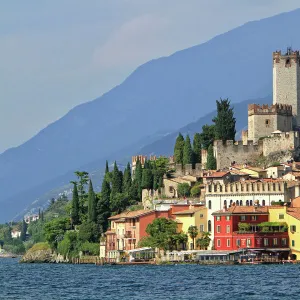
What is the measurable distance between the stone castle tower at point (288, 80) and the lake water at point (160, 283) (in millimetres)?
30769

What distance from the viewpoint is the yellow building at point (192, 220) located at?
10675 centimetres

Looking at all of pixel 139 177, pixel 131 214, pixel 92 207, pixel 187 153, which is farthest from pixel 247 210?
pixel 139 177

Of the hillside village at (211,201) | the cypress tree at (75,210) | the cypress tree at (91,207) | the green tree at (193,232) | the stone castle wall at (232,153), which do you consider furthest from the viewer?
the cypress tree at (75,210)

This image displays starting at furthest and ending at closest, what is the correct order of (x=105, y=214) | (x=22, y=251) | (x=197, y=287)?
(x=22, y=251) → (x=105, y=214) → (x=197, y=287)

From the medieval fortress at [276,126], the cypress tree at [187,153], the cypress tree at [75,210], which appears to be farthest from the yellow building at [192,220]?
the cypress tree at [75,210]

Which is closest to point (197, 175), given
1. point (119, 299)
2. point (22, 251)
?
point (119, 299)

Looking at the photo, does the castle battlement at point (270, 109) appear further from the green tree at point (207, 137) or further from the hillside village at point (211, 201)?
the green tree at point (207, 137)

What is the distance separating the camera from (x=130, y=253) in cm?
10875

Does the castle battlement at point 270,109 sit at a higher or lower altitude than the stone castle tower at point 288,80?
lower

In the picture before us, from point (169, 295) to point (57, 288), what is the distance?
10.2 metres

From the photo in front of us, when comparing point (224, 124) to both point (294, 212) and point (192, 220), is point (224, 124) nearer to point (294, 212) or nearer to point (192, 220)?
point (192, 220)

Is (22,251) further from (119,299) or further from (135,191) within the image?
(119,299)

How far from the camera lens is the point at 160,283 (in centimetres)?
7700

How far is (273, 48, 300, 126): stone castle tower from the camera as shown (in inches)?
4894
